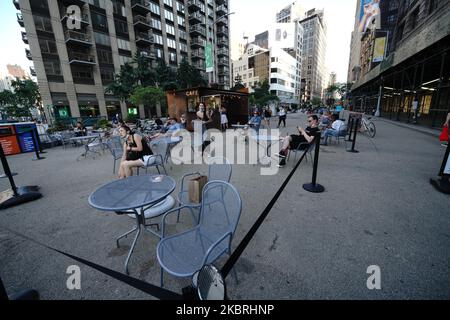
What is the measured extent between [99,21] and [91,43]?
4.33 meters

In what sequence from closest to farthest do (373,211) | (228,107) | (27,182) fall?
(373,211), (27,182), (228,107)

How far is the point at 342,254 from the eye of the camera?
2402 millimetres


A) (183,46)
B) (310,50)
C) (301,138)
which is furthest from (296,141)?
(310,50)

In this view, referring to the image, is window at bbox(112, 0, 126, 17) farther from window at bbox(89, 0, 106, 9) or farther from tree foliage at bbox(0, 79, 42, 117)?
tree foliage at bbox(0, 79, 42, 117)

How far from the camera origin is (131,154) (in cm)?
457

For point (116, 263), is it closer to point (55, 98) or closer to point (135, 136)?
point (135, 136)

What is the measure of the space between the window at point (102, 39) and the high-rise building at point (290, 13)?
117 meters

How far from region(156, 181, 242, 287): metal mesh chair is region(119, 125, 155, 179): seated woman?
2.76m

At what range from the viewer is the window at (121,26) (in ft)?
108

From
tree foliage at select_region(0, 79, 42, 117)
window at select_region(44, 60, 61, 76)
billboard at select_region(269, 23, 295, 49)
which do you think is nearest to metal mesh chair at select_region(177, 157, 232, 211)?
window at select_region(44, 60, 61, 76)

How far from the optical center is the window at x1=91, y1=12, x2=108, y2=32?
29969 millimetres

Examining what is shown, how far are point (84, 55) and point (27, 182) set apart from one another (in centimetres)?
3349
